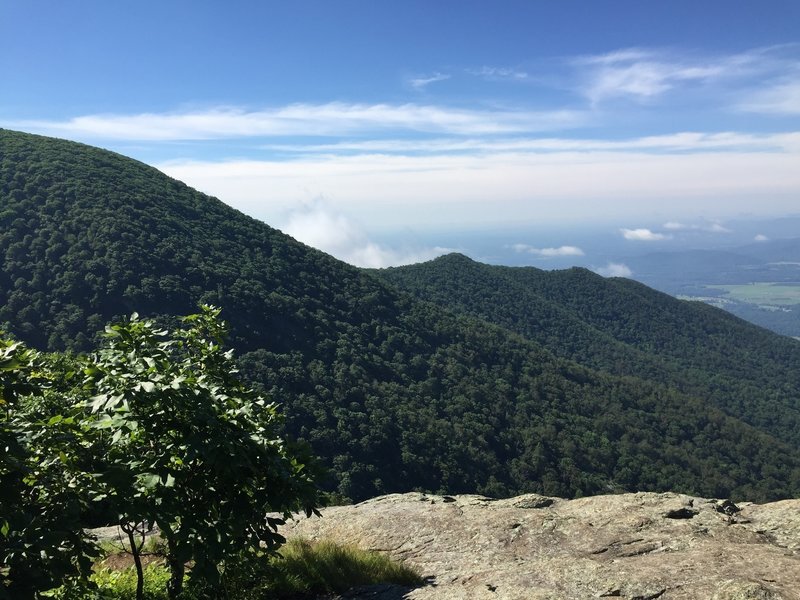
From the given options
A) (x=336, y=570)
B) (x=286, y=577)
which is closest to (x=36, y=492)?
(x=286, y=577)

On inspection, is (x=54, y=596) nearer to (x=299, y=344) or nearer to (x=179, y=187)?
(x=299, y=344)

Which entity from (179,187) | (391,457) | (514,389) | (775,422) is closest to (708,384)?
(775,422)

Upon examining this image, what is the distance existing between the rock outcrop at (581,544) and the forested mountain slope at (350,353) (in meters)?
44.3

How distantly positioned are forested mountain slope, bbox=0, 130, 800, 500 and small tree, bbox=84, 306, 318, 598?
2024 inches

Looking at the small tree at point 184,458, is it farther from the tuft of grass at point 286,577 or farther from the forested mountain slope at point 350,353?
the forested mountain slope at point 350,353

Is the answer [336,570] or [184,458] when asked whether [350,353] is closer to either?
[336,570]

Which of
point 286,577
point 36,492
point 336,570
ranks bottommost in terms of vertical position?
point 336,570

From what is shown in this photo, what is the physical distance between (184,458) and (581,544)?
884cm

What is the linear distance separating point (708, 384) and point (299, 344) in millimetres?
142324

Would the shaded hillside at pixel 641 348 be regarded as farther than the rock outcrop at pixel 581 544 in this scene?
Yes

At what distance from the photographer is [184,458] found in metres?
4.87

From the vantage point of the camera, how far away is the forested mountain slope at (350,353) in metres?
70.0

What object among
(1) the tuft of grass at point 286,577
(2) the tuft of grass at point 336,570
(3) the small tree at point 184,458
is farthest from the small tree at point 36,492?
(2) the tuft of grass at point 336,570

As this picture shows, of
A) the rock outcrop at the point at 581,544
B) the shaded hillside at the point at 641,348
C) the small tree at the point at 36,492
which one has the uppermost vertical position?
the small tree at the point at 36,492
